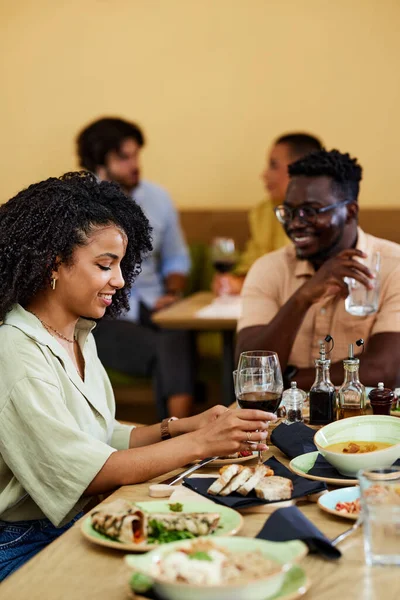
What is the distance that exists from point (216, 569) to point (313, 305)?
183 cm

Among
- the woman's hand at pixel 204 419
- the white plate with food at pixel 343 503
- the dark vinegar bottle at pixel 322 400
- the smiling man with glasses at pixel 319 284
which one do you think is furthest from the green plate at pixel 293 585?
the smiling man with glasses at pixel 319 284

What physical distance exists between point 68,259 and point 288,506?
809mm

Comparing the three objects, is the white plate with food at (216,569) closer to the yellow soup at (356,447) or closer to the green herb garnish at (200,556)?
the green herb garnish at (200,556)

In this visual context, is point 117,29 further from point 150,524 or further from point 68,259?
point 150,524

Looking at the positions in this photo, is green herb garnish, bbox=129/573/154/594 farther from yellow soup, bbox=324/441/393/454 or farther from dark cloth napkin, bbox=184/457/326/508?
yellow soup, bbox=324/441/393/454

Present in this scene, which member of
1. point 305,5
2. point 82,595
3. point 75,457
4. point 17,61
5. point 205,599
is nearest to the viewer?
point 205,599

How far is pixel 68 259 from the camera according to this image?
1957 mm

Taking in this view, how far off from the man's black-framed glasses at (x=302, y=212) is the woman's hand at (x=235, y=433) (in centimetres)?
122

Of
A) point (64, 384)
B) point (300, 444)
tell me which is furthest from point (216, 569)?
point (64, 384)

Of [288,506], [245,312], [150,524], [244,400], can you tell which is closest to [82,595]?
[150,524]

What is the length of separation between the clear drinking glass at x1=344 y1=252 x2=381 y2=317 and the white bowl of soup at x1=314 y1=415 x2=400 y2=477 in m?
0.92

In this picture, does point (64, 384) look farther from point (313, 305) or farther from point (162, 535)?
point (313, 305)

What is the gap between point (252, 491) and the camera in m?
1.52

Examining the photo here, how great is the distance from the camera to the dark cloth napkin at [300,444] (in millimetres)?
1654
